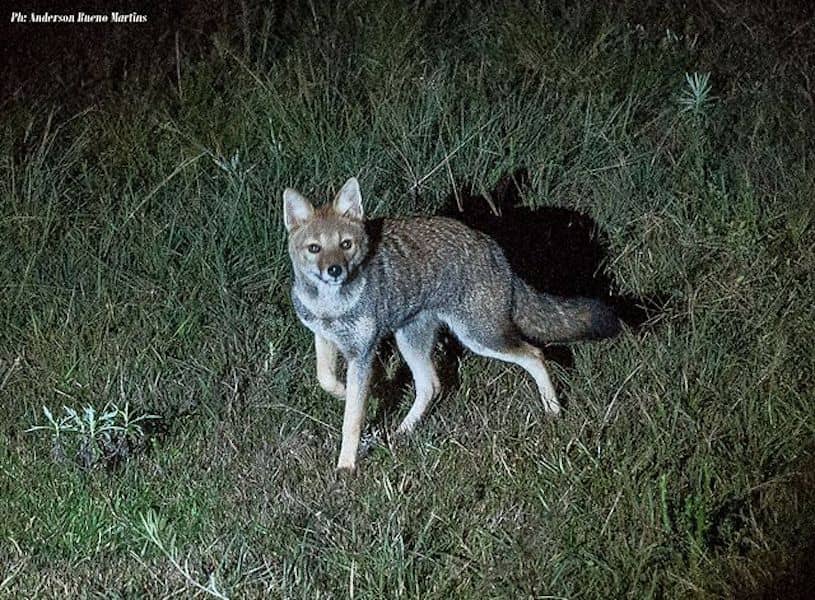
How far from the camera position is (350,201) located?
699 centimetres

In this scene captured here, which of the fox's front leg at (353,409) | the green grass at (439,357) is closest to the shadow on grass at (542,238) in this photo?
the green grass at (439,357)

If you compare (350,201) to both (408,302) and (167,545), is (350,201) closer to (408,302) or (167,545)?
(408,302)

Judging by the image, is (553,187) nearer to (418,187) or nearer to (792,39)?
(418,187)

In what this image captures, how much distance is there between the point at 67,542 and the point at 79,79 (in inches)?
170

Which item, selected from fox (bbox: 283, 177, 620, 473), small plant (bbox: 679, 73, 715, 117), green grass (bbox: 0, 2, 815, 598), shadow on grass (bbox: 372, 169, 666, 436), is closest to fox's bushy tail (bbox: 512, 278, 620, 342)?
fox (bbox: 283, 177, 620, 473)

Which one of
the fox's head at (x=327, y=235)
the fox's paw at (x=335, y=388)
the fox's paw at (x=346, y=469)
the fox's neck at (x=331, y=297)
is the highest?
the fox's head at (x=327, y=235)

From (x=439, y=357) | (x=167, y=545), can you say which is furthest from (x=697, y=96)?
(x=167, y=545)

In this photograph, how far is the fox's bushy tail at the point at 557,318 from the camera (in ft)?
24.6

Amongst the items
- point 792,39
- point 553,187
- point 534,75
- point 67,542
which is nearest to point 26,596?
point 67,542

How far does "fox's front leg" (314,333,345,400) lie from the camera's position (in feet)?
23.7

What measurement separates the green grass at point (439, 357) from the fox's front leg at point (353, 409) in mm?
94

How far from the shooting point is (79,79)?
955 cm

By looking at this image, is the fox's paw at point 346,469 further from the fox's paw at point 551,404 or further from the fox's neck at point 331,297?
the fox's paw at point 551,404

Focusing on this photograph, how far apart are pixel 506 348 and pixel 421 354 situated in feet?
1.38
